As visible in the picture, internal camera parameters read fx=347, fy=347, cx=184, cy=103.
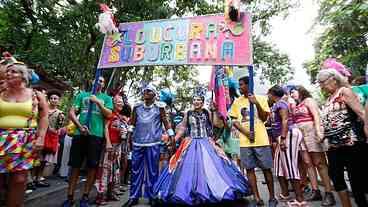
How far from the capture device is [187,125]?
504 centimetres

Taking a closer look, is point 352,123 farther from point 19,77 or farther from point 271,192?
point 19,77

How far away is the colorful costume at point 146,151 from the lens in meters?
4.79

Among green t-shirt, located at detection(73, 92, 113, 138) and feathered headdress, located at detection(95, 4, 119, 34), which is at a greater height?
feathered headdress, located at detection(95, 4, 119, 34)

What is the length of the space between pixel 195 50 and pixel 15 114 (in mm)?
2718

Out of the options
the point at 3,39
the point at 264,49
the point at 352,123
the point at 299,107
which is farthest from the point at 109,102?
the point at 264,49

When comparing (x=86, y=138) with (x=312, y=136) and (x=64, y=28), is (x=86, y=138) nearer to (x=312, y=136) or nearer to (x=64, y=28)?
(x=312, y=136)

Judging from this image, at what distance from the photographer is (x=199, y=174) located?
13.9 feet

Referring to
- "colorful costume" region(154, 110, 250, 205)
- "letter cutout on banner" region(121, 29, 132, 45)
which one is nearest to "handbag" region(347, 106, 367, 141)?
"colorful costume" region(154, 110, 250, 205)

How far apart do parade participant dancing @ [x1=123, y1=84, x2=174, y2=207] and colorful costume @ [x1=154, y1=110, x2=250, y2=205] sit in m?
0.33

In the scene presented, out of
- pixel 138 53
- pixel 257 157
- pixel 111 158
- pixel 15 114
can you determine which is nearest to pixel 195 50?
pixel 138 53

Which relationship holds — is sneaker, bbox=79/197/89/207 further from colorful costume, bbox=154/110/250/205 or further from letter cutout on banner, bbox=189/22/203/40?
letter cutout on banner, bbox=189/22/203/40

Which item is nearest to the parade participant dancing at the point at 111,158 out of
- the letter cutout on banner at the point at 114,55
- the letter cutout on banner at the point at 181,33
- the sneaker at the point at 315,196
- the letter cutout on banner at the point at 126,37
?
the letter cutout on banner at the point at 114,55

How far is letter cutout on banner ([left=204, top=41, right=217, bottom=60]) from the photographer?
496cm

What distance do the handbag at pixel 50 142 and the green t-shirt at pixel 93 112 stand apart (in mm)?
1341
